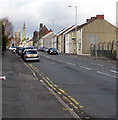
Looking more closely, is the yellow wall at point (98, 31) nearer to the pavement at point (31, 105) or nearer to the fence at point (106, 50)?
the fence at point (106, 50)

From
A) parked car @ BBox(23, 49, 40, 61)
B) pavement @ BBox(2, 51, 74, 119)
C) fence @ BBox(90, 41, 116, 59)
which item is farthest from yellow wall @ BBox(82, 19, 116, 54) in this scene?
pavement @ BBox(2, 51, 74, 119)

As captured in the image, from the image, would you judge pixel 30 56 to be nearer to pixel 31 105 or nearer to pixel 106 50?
pixel 106 50

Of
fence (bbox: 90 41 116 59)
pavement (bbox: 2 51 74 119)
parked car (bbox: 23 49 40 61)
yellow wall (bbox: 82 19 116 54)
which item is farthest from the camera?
yellow wall (bbox: 82 19 116 54)

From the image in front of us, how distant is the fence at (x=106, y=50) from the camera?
43.8 metres

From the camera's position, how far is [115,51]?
42.2 meters

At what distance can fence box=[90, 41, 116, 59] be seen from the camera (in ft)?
144

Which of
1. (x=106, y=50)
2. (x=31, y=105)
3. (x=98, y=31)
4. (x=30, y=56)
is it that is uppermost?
(x=98, y=31)

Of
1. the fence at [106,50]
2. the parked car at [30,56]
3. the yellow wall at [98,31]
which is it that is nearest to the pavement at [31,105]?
the parked car at [30,56]

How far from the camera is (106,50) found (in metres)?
46.9

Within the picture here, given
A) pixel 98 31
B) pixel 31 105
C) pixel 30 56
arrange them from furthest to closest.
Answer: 1. pixel 98 31
2. pixel 30 56
3. pixel 31 105

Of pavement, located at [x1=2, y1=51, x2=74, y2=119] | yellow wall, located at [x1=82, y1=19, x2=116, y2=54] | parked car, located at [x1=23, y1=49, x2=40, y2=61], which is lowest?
pavement, located at [x1=2, y1=51, x2=74, y2=119]

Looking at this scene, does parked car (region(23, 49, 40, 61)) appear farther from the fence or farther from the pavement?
the pavement

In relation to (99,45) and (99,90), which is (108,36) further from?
(99,90)

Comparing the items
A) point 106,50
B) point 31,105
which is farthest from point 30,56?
point 31,105
